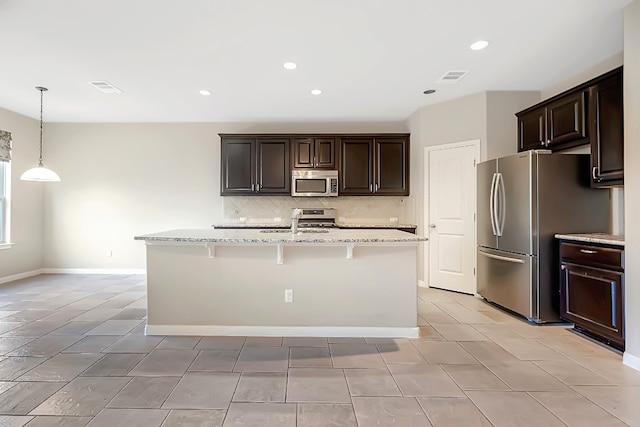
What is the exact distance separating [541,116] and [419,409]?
3477mm

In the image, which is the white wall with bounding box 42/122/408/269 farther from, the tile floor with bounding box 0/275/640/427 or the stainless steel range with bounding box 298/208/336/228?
the tile floor with bounding box 0/275/640/427

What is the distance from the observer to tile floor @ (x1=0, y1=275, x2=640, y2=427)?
1.83 m

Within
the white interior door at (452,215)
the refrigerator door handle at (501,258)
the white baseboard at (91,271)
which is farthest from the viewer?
the white baseboard at (91,271)

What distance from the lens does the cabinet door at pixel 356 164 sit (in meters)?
5.43

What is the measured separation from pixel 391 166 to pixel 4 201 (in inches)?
240

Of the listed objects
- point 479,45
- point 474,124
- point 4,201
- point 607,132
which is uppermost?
point 479,45

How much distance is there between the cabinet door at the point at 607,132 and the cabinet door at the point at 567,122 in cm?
20

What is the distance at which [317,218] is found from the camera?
554cm

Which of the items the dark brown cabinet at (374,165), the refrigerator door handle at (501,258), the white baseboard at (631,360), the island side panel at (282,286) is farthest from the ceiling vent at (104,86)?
the white baseboard at (631,360)

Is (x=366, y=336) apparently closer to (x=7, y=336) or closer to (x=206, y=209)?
(x=7, y=336)

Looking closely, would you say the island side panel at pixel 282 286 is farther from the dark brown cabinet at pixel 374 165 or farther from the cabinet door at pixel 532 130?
the dark brown cabinet at pixel 374 165

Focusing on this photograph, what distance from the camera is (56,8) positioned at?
2473mm

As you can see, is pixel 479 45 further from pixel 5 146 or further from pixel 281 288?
pixel 5 146

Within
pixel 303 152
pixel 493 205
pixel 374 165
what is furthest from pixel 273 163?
pixel 493 205
